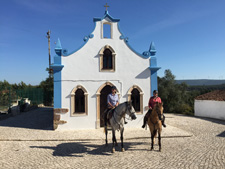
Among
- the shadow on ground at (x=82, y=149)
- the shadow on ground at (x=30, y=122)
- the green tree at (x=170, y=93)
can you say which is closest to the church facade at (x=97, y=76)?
the shadow on ground at (x=30, y=122)

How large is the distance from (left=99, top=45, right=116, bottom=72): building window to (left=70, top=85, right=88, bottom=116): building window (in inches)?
74.8

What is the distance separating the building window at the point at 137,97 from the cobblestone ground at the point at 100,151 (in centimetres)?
203

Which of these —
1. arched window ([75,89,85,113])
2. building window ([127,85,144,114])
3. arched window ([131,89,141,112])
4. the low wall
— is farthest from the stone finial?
the low wall

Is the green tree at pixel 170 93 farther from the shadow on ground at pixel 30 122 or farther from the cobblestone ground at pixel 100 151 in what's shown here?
the shadow on ground at pixel 30 122

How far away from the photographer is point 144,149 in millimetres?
7004

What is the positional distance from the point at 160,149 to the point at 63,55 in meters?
A: 7.66

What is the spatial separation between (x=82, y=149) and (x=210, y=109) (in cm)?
1388

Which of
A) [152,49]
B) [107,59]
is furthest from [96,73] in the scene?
[152,49]

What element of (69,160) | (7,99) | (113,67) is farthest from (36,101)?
(69,160)

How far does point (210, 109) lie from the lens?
15.7 metres

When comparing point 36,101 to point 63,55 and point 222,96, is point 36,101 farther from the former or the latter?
point 222,96

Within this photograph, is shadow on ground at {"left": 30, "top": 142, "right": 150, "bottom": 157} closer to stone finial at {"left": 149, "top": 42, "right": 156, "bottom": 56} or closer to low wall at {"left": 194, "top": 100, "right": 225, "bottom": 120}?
stone finial at {"left": 149, "top": 42, "right": 156, "bottom": 56}

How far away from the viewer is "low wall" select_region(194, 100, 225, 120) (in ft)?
48.1

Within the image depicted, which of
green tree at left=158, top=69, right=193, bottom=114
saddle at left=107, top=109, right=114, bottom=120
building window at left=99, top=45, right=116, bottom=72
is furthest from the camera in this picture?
green tree at left=158, top=69, right=193, bottom=114
